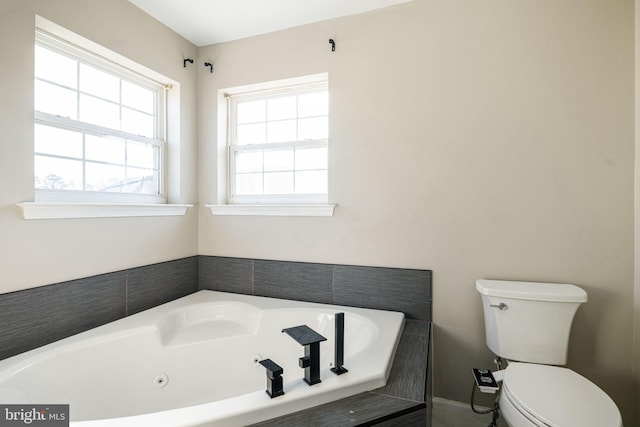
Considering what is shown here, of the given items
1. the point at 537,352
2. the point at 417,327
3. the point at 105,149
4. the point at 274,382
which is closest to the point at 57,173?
the point at 105,149

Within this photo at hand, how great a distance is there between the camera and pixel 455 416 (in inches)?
70.9

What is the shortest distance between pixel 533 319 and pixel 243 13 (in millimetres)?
2445

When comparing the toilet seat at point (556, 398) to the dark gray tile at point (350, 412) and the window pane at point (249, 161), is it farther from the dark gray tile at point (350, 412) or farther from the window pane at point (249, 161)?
the window pane at point (249, 161)

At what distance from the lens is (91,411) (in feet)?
4.63

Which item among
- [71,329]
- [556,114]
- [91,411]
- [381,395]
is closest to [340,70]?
[556,114]

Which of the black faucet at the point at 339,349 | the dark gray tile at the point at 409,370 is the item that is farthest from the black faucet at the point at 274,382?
the dark gray tile at the point at 409,370

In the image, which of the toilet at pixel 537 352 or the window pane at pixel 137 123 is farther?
the window pane at pixel 137 123

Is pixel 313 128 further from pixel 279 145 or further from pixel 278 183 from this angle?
pixel 278 183

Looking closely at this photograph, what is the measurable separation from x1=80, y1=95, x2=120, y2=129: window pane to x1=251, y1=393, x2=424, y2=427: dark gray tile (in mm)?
1861

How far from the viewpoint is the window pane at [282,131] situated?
7.61 ft

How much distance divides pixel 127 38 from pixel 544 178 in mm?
2568

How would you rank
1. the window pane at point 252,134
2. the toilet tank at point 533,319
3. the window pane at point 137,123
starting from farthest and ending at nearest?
the window pane at point 252,134 → the window pane at point 137,123 → the toilet tank at point 533,319

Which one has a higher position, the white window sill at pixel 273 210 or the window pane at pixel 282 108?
the window pane at pixel 282 108

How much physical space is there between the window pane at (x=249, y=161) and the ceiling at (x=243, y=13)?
87cm
